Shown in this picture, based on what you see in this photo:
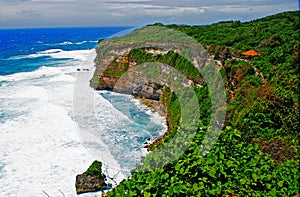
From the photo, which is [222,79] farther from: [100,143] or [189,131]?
[189,131]

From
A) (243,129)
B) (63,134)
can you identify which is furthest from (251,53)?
(63,134)

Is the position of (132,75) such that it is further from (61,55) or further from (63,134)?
(61,55)

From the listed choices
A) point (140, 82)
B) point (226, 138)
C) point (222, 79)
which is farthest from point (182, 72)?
point (226, 138)

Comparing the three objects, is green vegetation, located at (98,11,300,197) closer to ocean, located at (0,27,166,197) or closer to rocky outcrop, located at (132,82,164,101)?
rocky outcrop, located at (132,82,164,101)

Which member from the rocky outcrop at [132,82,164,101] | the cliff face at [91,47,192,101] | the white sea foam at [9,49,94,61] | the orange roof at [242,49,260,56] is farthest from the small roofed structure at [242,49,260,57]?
the white sea foam at [9,49,94,61]

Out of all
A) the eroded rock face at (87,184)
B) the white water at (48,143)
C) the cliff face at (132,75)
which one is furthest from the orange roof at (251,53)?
the eroded rock face at (87,184)
